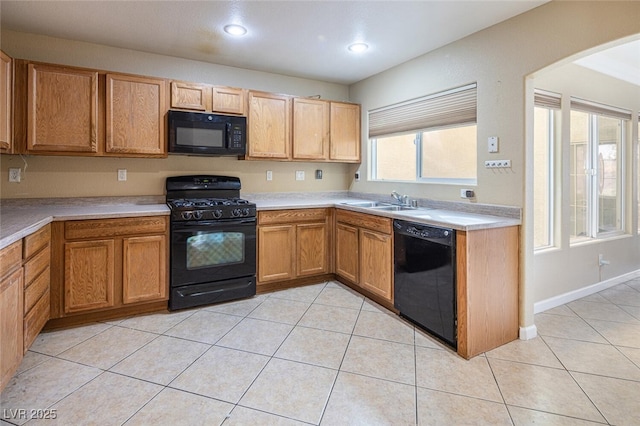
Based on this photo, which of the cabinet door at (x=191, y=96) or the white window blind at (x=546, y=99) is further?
the cabinet door at (x=191, y=96)

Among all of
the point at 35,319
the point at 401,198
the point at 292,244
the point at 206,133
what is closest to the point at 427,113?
the point at 401,198

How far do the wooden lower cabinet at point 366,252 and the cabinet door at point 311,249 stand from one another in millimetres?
150

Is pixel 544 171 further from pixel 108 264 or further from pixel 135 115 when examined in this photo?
pixel 108 264

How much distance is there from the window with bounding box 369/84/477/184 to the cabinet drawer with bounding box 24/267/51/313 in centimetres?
327

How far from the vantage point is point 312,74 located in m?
4.06

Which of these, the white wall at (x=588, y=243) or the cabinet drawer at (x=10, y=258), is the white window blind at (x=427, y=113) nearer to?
the white wall at (x=588, y=243)

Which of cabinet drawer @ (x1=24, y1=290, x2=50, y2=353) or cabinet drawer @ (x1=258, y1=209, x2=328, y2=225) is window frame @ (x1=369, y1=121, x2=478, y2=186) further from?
cabinet drawer @ (x1=24, y1=290, x2=50, y2=353)

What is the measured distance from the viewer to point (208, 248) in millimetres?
3113

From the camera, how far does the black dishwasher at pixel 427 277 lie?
236 cm

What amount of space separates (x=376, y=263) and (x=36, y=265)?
2.54 metres

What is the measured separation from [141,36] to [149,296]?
2.23 metres

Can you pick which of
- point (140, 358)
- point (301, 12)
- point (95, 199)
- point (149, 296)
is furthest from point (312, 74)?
point (140, 358)


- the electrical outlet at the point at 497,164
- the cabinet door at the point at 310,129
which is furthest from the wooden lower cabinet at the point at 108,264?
the electrical outlet at the point at 497,164

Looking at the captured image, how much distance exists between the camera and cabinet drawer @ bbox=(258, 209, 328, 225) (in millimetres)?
3438
